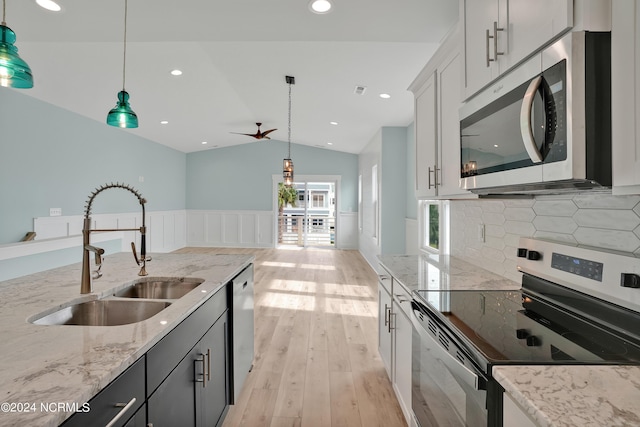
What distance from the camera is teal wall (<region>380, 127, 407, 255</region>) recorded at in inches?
223

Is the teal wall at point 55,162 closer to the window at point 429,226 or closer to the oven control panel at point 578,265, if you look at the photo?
the window at point 429,226

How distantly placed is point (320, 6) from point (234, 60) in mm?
2302

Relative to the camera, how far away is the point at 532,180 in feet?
3.52

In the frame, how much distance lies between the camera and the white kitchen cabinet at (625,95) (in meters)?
0.78

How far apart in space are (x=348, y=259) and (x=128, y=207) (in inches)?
184

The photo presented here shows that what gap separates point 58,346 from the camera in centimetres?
92

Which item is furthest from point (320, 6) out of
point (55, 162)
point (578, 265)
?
point (55, 162)

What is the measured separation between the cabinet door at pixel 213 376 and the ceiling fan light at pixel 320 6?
6.00 feet

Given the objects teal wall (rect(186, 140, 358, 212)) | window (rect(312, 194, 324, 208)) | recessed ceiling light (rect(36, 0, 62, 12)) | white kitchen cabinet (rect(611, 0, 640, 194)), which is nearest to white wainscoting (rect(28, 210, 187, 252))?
teal wall (rect(186, 140, 358, 212))

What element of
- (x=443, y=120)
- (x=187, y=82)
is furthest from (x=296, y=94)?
(x=443, y=120)

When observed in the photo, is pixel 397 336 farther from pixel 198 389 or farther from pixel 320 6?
pixel 320 6

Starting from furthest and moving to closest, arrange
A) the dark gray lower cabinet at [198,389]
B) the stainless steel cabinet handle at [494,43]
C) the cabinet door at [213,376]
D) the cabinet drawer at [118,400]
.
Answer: the cabinet door at [213,376], the stainless steel cabinet handle at [494,43], the dark gray lower cabinet at [198,389], the cabinet drawer at [118,400]

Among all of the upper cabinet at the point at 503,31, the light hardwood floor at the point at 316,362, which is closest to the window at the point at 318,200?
the light hardwood floor at the point at 316,362

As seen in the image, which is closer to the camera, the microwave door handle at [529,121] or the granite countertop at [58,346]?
the granite countertop at [58,346]
